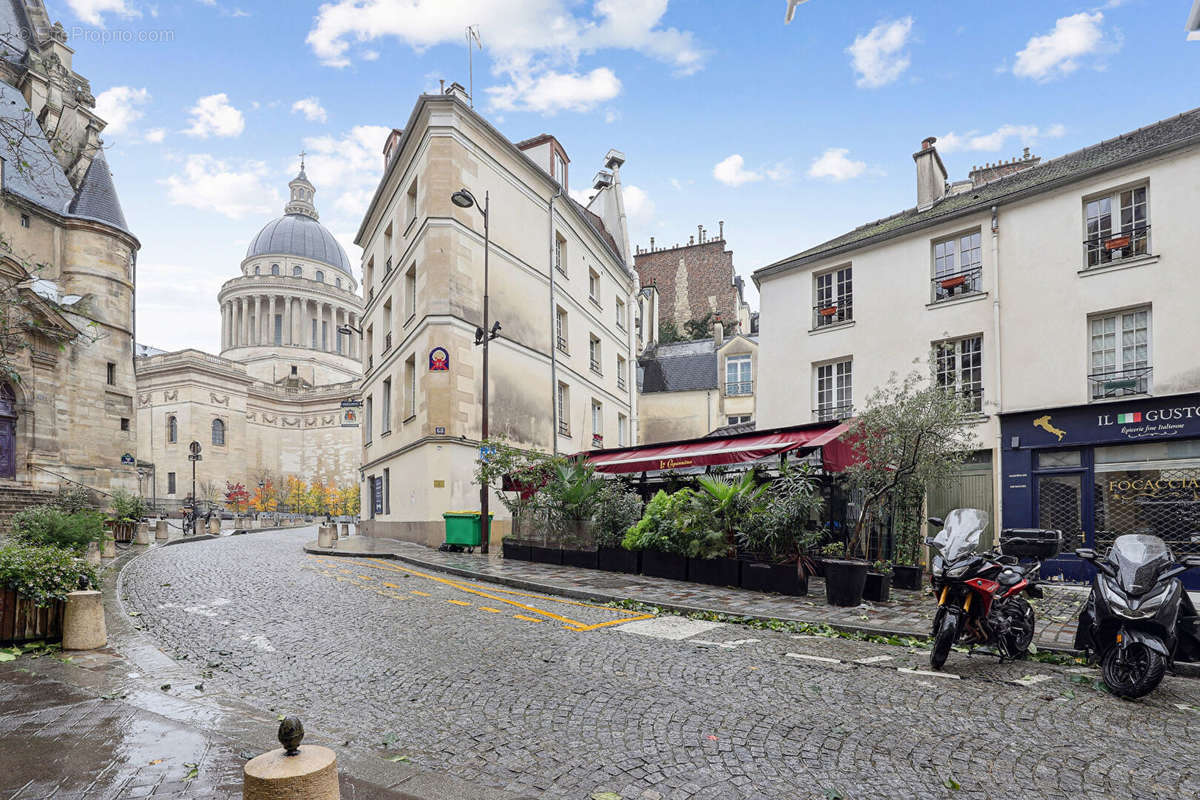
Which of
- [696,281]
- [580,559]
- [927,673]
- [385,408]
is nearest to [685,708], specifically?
[927,673]

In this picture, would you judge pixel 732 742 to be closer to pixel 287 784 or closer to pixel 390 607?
pixel 287 784

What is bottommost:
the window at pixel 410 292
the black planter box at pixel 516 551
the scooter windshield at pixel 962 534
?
the black planter box at pixel 516 551

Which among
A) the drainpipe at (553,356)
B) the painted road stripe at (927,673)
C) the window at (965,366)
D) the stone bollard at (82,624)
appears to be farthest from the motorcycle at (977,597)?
the drainpipe at (553,356)

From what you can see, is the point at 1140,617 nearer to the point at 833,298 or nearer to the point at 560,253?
the point at 833,298

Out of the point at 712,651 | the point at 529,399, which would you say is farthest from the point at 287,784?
the point at 529,399

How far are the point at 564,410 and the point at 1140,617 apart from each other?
71.6 feet

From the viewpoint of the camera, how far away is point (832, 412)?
59.0 feet

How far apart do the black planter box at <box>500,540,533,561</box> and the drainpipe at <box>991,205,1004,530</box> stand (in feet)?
31.4

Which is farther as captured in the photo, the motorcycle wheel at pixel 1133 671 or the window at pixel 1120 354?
the window at pixel 1120 354

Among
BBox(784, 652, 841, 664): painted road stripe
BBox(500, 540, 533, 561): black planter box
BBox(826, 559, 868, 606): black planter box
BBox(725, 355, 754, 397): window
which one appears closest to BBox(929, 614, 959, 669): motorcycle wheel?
BBox(784, 652, 841, 664): painted road stripe

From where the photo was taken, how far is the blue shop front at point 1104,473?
12594 mm

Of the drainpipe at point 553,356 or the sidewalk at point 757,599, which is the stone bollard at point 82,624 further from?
the drainpipe at point 553,356

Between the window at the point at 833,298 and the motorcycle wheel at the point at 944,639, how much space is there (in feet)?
42.5

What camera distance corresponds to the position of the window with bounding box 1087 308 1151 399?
1334cm
